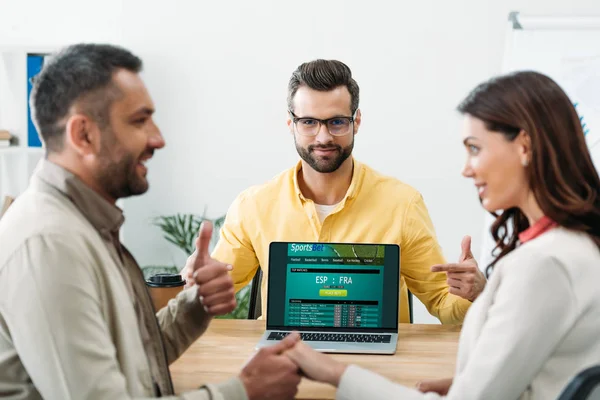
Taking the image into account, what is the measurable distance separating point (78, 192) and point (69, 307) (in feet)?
0.85

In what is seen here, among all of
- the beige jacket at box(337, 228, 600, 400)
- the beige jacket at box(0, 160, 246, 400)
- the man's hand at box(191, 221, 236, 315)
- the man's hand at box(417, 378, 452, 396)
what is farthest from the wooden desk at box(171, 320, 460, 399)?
the beige jacket at box(337, 228, 600, 400)

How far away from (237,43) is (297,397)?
2.86 metres

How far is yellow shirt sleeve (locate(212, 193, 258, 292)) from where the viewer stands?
2742mm

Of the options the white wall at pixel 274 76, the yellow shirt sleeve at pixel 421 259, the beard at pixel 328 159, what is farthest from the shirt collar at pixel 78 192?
the white wall at pixel 274 76

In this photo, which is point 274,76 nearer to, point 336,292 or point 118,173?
point 336,292

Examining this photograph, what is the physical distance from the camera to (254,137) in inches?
170

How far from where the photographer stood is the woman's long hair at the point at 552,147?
152cm

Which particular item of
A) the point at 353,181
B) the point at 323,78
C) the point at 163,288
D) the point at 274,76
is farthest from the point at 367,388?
the point at 274,76

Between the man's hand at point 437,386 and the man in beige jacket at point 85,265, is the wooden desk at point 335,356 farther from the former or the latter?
the man in beige jacket at point 85,265

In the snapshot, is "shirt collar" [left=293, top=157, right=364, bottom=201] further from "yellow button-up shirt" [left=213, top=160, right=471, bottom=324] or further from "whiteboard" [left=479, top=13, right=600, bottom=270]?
"whiteboard" [left=479, top=13, right=600, bottom=270]

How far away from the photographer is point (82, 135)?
1.57 m

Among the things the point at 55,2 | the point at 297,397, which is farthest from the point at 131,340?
the point at 55,2

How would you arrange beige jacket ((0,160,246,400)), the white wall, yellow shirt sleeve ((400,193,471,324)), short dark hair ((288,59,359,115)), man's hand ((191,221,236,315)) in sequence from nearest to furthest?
beige jacket ((0,160,246,400)) → man's hand ((191,221,236,315)) → yellow shirt sleeve ((400,193,471,324)) → short dark hair ((288,59,359,115)) → the white wall

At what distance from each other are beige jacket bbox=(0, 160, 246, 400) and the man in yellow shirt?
112 cm
